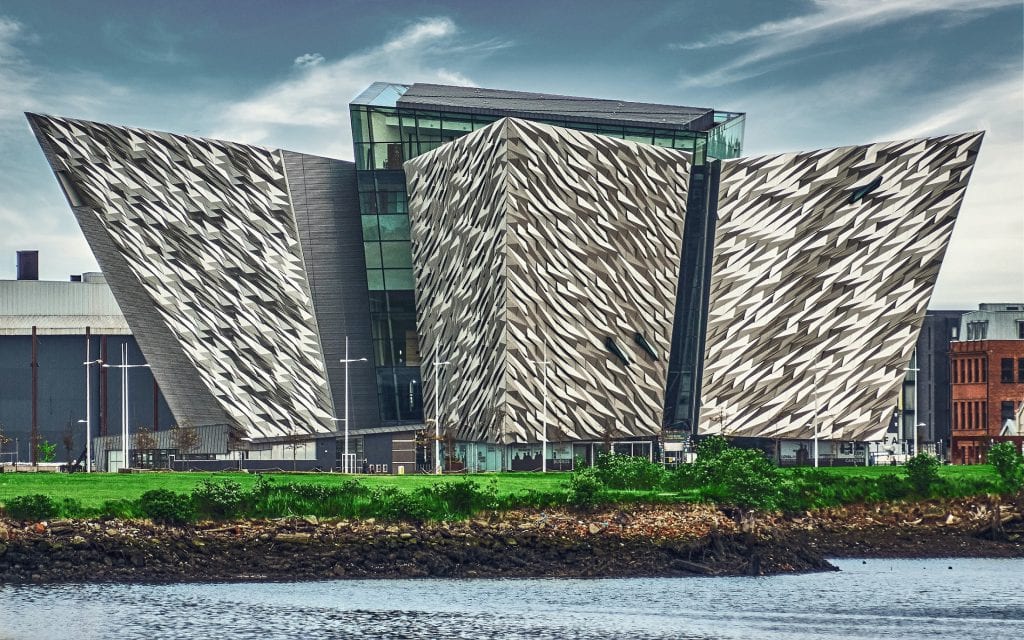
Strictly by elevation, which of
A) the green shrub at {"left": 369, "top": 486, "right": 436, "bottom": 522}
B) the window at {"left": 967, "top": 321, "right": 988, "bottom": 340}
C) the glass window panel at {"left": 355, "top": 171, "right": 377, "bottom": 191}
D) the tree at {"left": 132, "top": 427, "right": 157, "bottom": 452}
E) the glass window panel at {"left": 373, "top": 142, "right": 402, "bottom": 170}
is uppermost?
the glass window panel at {"left": 373, "top": 142, "right": 402, "bottom": 170}

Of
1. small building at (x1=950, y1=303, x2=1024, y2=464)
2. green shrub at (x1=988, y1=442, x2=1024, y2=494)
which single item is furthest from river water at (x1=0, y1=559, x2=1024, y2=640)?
small building at (x1=950, y1=303, x2=1024, y2=464)

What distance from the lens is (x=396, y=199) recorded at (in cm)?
9519

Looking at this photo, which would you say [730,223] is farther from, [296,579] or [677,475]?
[296,579]

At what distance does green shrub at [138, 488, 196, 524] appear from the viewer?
51156mm

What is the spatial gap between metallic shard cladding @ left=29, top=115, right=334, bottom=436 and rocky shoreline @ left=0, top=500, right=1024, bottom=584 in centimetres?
3377

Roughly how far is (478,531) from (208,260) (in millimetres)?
38486

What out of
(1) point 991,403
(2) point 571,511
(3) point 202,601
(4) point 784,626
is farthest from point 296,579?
(1) point 991,403

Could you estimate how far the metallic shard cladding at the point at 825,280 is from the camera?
8606 cm

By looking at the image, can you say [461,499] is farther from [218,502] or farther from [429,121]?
[429,121]

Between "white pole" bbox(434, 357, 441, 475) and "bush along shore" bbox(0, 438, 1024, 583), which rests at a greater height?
"white pole" bbox(434, 357, 441, 475)

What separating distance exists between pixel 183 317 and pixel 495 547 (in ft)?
121

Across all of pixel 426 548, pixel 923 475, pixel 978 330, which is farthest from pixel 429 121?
pixel 978 330

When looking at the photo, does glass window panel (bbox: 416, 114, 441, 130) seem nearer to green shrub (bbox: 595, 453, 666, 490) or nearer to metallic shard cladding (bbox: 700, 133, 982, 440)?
metallic shard cladding (bbox: 700, 133, 982, 440)

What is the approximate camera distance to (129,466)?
86.5 metres
